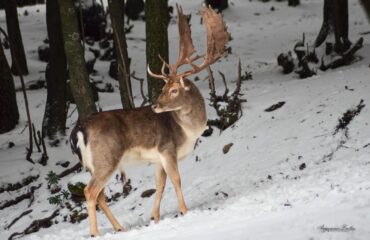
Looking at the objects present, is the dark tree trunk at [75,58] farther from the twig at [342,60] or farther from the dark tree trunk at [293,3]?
the dark tree trunk at [293,3]

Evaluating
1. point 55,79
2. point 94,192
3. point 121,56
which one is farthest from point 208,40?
point 55,79

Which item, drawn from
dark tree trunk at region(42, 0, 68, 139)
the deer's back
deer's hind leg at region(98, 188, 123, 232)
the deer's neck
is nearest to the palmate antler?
the deer's neck

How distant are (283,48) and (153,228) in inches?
605

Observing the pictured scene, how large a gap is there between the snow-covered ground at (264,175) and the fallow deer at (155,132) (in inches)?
20.7

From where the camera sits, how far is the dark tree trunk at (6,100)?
1252 centimetres

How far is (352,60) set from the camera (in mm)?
13555

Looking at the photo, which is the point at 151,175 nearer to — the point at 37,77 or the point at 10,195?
the point at 10,195

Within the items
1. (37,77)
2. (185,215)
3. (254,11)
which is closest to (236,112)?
(185,215)

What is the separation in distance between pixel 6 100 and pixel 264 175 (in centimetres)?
730

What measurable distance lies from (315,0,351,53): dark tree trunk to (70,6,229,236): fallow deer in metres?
7.87

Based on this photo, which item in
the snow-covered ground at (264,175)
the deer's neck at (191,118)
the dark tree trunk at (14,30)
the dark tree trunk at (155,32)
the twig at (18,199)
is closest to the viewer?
the snow-covered ground at (264,175)

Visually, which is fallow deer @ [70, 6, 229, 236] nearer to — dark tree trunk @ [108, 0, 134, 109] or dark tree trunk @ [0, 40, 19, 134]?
dark tree trunk @ [108, 0, 134, 109]

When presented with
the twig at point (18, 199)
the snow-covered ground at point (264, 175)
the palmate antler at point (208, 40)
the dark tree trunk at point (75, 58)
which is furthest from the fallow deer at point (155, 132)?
the twig at point (18, 199)

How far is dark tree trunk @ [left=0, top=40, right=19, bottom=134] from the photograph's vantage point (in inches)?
493
